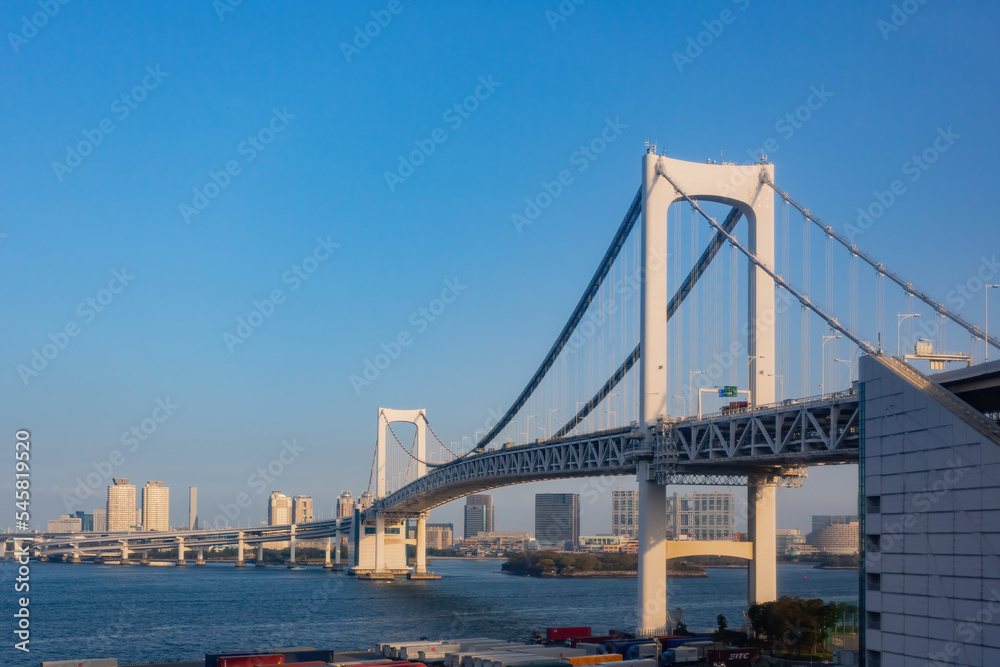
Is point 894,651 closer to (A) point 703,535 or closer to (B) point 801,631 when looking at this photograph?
(B) point 801,631

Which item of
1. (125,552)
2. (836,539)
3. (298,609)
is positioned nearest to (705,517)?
(836,539)

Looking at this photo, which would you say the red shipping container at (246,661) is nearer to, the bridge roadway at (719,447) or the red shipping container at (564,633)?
the red shipping container at (564,633)

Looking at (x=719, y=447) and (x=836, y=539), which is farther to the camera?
(x=836, y=539)

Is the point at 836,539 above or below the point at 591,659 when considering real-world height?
below

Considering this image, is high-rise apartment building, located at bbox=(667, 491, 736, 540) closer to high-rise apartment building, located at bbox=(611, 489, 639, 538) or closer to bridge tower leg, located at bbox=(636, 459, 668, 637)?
high-rise apartment building, located at bbox=(611, 489, 639, 538)

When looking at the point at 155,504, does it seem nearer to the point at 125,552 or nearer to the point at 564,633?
the point at 125,552

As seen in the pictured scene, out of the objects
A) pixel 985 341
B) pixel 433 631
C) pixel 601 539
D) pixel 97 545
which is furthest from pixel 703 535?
pixel 985 341
